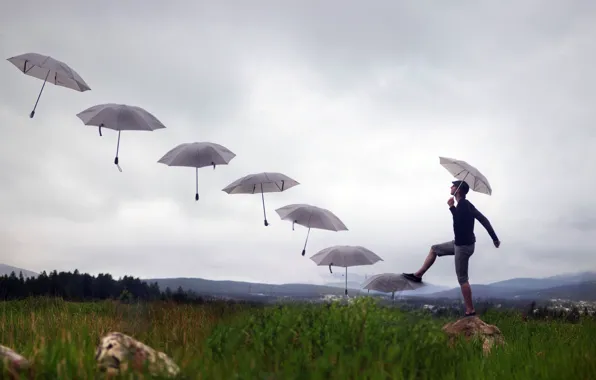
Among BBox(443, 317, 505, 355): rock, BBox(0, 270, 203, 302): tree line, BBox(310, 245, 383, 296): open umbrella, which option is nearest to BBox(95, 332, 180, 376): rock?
BBox(443, 317, 505, 355): rock

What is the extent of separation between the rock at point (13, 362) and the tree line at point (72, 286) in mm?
14200

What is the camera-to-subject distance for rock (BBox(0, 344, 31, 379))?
505cm

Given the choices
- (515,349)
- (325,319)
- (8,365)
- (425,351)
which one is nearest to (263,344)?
(325,319)

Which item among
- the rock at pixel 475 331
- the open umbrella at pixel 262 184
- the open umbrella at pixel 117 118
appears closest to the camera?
the rock at pixel 475 331

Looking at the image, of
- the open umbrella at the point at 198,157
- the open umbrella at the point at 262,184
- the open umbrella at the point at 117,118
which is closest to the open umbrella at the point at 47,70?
the open umbrella at the point at 117,118

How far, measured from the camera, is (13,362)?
5180 mm

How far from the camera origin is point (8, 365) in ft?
16.8

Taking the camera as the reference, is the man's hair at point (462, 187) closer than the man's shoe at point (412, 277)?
Yes

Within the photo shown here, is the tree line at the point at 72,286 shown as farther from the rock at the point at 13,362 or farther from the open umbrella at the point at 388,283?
the rock at the point at 13,362

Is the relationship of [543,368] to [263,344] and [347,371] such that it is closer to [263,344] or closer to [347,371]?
[347,371]

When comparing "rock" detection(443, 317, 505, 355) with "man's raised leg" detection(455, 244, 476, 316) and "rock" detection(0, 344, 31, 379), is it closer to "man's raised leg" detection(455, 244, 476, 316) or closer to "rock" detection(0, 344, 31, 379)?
"man's raised leg" detection(455, 244, 476, 316)

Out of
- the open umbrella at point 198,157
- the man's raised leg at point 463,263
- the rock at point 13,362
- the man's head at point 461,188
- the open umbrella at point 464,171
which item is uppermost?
the open umbrella at point 198,157

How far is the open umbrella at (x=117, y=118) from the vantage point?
488 inches

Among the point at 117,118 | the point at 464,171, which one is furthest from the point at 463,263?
the point at 117,118
